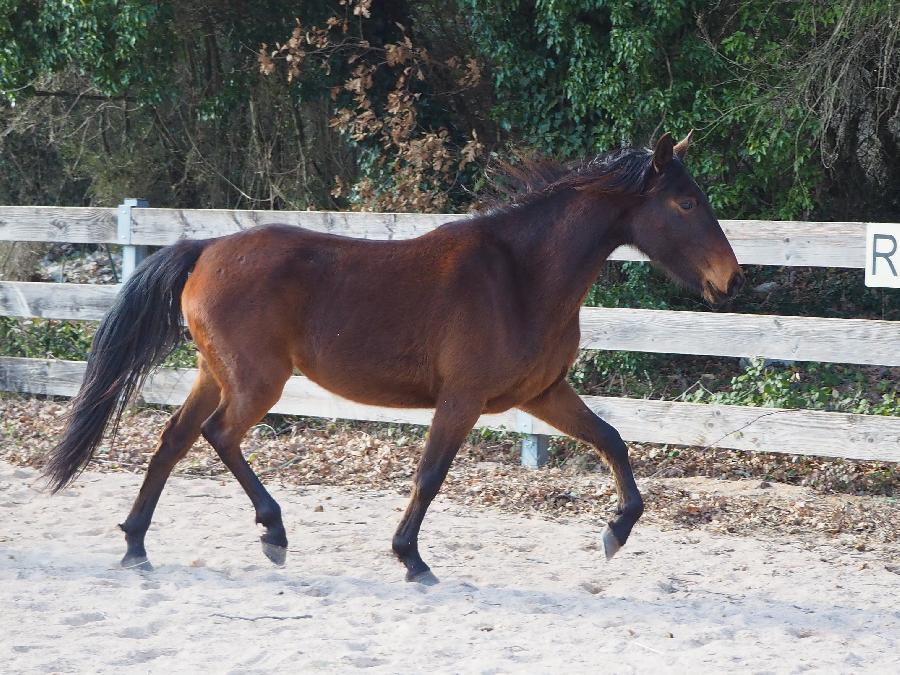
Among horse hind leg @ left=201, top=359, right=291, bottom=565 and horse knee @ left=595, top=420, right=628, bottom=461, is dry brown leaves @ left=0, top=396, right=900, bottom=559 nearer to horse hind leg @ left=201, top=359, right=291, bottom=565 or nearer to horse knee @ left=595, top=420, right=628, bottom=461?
horse knee @ left=595, top=420, right=628, bottom=461

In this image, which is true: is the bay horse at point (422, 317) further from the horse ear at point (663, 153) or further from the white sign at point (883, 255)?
the white sign at point (883, 255)

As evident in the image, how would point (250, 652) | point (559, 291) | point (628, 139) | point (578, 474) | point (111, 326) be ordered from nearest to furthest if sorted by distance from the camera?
point (250, 652), point (559, 291), point (111, 326), point (578, 474), point (628, 139)

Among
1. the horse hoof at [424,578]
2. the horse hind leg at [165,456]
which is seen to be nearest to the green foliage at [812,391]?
the horse hoof at [424,578]

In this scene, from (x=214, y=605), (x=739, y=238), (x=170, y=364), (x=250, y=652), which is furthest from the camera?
(x=170, y=364)

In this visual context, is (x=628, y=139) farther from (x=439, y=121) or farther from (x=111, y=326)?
(x=111, y=326)

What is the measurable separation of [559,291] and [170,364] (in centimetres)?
423

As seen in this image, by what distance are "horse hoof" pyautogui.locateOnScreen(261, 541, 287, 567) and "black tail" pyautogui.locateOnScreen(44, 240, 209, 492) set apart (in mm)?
982

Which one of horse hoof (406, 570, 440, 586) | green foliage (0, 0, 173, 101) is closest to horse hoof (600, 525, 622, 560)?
horse hoof (406, 570, 440, 586)

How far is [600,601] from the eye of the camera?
14.7 feet

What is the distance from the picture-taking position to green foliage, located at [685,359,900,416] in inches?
285

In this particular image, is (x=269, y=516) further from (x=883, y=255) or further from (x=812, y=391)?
(x=812, y=391)

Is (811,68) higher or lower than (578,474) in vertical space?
higher

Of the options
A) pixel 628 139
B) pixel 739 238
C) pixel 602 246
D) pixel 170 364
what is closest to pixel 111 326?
pixel 602 246

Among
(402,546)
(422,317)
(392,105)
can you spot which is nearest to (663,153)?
(422,317)
